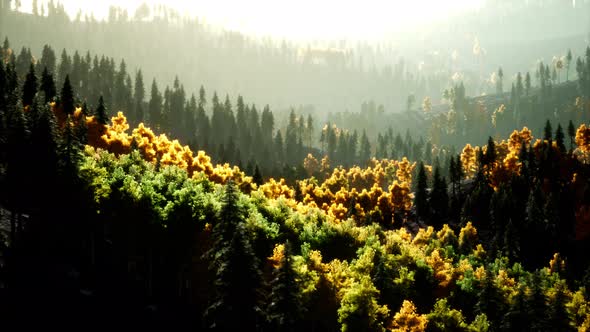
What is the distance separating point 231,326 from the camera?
3866 centimetres

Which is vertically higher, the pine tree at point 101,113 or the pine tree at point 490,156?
the pine tree at point 101,113

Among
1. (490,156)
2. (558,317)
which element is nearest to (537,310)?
(558,317)

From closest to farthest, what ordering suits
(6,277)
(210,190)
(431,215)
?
(6,277)
(210,190)
(431,215)

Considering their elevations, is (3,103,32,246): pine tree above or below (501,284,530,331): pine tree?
above

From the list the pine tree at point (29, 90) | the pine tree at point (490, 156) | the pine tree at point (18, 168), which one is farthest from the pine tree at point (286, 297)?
the pine tree at point (490, 156)

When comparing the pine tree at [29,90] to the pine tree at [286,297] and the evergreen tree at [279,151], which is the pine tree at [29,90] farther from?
the evergreen tree at [279,151]

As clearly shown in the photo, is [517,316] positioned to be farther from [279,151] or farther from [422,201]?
[279,151]

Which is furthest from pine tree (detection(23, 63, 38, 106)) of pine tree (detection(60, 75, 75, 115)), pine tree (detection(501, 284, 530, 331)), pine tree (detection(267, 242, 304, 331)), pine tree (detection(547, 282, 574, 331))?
pine tree (detection(547, 282, 574, 331))

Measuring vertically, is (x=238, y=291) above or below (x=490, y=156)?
below

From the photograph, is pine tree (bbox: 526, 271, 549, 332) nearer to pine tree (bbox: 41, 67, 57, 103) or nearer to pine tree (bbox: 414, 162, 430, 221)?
pine tree (bbox: 414, 162, 430, 221)

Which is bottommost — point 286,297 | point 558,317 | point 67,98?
point 558,317

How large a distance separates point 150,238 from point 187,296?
6.89 metres

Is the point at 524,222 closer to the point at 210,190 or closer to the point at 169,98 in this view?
the point at 210,190

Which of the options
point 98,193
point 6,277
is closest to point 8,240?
point 6,277
